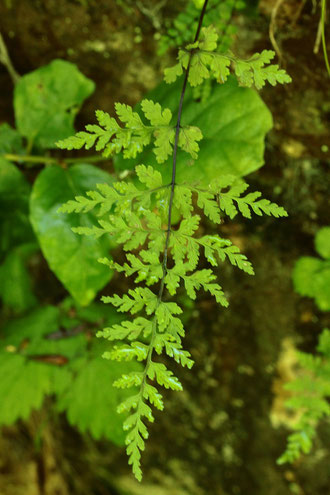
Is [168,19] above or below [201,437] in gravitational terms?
above

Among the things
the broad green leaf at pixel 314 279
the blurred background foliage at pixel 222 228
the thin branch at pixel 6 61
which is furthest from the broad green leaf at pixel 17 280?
the broad green leaf at pixel 314 279

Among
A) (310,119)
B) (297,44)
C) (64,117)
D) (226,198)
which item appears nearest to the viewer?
(226,198)

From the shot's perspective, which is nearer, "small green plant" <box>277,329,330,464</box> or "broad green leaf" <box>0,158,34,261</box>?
"broad green leaf" <box>0,158,34,261</box>

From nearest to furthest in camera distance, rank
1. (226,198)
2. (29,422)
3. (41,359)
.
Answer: (226,198)
(41,359)
(29,422)

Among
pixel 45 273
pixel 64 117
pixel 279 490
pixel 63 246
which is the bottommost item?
pixel 279 490

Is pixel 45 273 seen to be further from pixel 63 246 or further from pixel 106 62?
pixel 106 62

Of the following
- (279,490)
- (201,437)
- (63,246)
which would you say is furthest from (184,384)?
(63,246)

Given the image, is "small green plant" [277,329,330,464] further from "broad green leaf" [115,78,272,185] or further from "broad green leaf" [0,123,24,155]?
"broad green leaf" [0,123,24,155]

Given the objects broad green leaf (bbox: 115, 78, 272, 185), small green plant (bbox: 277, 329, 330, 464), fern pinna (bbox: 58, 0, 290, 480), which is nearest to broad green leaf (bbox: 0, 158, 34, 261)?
broad green leaf (bbox: 115, 78, 272, 185)
